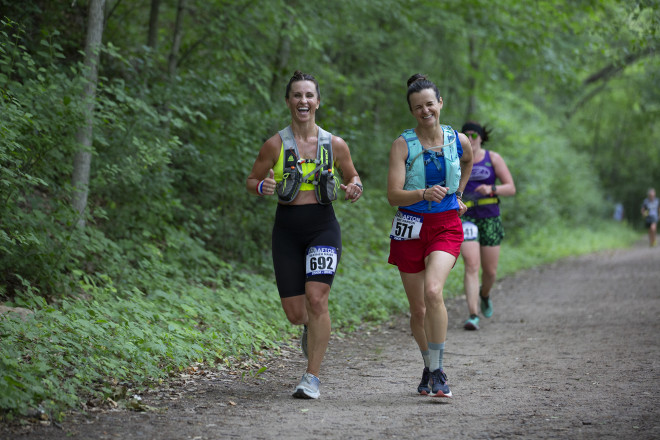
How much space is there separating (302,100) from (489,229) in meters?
4.42

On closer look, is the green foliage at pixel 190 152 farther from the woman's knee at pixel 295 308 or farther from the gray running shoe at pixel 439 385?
the gray running shoe at pixel 439 385

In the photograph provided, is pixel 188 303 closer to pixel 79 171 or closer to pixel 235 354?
pixel 235 354

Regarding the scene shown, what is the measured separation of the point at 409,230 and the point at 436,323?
71 centimetres

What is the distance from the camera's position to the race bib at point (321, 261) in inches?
212

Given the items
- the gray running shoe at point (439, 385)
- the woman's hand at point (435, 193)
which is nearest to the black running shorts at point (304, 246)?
the woman's hand at point (435, 193)

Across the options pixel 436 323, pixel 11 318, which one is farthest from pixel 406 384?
pixel 11 318

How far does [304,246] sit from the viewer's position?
552 centimetres

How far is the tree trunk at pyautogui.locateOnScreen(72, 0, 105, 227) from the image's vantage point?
7.84 m

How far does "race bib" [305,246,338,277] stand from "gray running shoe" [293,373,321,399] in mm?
766

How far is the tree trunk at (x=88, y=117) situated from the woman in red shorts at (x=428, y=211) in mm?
3825

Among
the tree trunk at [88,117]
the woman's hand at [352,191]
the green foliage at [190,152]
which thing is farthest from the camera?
the tree trunk at [88,117]

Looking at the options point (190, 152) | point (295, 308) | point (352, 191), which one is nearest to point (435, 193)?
point (352, 191)

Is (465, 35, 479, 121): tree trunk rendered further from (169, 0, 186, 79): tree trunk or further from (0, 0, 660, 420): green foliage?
(169, 0, 186, 79): tree trunk

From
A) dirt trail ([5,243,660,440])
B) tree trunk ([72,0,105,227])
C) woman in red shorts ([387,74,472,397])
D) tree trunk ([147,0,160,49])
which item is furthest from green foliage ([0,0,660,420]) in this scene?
woman in red shorts ([387,74,472,397])
